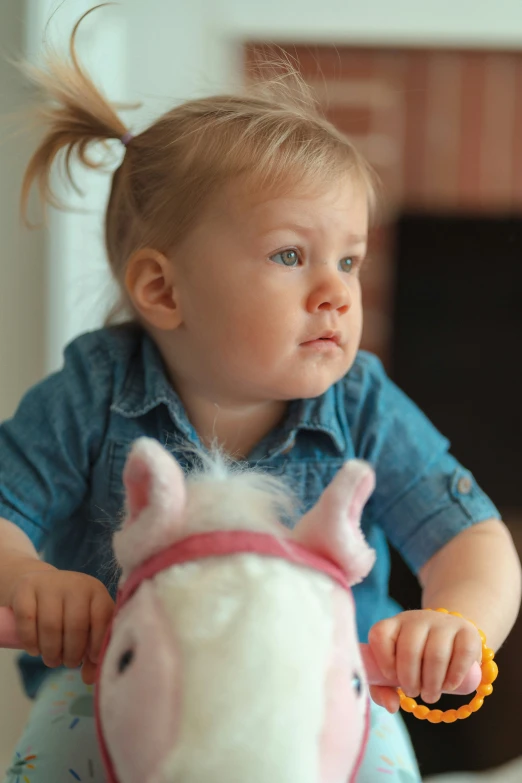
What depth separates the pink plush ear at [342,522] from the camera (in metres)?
0.44

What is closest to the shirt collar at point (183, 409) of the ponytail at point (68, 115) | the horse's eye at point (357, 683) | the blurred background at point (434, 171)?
the ponytail at point (68, 115)

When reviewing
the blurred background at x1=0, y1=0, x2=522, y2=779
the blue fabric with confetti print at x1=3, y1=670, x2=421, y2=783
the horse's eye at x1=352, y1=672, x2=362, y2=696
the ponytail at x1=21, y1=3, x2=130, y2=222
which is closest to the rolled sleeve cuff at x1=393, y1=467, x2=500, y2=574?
the blue fabric with confetti print at x1=3, y1=670, x2=421, y2=783

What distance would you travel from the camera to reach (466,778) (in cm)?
115

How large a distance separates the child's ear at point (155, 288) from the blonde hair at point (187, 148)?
14 mm

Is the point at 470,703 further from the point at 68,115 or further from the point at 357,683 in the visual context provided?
the point at 68,115

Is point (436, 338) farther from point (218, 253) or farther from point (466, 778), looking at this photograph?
point (218, 253)

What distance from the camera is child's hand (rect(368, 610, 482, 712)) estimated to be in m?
0.51

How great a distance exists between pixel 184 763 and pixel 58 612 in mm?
193

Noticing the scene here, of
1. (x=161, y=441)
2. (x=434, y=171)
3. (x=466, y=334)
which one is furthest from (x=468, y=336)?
(x=161, y=441)

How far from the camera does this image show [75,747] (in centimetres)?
68

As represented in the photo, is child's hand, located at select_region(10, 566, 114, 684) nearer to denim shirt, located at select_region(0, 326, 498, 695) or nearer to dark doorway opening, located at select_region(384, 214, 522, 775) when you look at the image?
denim shirt, located at select_region(0, 326, 498, 695)

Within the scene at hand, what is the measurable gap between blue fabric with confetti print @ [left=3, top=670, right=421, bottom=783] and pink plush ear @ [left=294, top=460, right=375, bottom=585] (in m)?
0.29

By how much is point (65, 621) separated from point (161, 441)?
0.89ft

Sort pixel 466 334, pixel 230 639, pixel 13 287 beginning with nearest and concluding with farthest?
pixel 230 639 < pixel 13 287 < pixel 466 334
